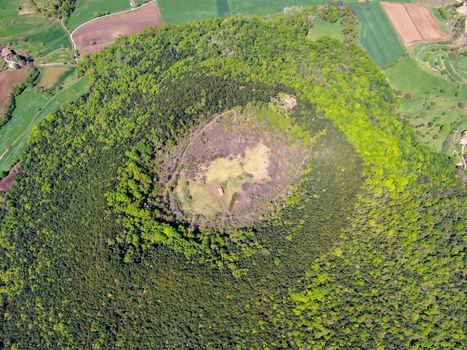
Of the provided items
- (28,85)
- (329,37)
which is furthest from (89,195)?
(329,37)

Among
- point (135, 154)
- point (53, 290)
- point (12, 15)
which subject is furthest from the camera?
point (12, 15)

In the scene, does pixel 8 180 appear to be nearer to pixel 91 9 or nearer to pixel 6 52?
pixel 6 52

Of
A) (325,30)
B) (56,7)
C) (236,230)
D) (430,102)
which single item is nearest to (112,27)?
(56,7)

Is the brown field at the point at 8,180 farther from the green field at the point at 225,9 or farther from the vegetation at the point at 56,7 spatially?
the green field at the point at 225,9

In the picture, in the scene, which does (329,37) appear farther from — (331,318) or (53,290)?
(53,290)

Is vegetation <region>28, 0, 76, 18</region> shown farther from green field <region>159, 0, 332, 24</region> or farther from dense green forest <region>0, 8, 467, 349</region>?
green field <region>159, 0, 332, 24</region>

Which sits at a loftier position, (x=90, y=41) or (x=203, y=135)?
(x=90, y=41)

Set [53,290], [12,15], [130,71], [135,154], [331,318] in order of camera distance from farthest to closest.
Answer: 1. [12,15]
2. [130,71]
3. [135,154]
4. [53,290]
5. [331,318]
